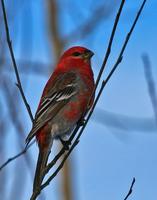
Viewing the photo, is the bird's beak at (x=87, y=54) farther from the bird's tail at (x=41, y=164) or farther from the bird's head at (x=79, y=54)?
the bird's tail at (x=41, y=164)

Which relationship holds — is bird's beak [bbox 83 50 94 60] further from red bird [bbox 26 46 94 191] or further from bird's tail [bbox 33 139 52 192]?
bird's tail [bbox 33 139 52 192]

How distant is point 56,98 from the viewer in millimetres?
5402

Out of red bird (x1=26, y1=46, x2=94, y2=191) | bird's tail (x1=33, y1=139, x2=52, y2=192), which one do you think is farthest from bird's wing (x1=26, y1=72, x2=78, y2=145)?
bird's tail (x1=33, y1=139, x2=52, y2=192)

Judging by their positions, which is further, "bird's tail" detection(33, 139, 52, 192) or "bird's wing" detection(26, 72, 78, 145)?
"bird's wing" detection(26, 72, 78, 145)

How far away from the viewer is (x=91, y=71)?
5.86 meters

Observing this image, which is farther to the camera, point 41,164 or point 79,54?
point 79,54

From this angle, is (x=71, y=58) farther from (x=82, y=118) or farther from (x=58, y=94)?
(x=82, y=118)

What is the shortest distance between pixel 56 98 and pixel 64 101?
9 centimetres

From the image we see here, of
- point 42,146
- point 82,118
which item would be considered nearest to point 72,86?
A: point 82,118

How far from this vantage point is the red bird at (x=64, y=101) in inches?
193

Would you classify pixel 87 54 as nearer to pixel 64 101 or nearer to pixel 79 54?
pixel 79 54

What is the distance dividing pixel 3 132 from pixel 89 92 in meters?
1.09

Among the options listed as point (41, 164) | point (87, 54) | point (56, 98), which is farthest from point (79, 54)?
point (41, 164)

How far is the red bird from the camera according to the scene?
4.91 metres
